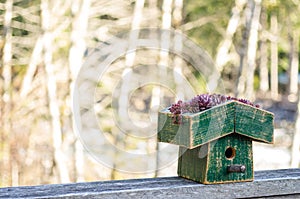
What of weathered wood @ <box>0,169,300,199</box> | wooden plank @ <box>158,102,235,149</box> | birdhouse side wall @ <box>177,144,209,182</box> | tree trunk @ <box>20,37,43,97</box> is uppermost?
tree trunk @ <box>20,37,43,97</box>

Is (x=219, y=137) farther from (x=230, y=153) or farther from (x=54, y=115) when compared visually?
(x=54, y=115)

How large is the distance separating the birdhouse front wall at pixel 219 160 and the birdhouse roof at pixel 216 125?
0.11 feet

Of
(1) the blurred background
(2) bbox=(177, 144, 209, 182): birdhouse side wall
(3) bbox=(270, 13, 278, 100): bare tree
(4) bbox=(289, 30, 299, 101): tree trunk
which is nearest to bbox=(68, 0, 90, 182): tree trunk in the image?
(1) the blurred background

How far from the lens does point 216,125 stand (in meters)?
1.56

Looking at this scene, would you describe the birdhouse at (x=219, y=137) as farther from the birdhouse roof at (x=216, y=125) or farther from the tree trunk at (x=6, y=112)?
the tree trunk at (x=6, y=112)

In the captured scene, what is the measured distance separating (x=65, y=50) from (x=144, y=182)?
3727mm

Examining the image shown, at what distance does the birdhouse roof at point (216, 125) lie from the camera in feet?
5.00

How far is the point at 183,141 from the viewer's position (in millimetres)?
1547

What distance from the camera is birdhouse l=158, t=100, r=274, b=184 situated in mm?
1539

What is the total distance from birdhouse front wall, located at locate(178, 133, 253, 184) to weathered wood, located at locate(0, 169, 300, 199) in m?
0.02

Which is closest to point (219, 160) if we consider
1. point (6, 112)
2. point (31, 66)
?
point (6, 112)

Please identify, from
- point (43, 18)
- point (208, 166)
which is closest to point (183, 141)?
point (208, 166)

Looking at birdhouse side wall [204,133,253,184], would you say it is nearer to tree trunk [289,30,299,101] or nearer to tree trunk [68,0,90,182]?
tree trunk [68,0,90,182]

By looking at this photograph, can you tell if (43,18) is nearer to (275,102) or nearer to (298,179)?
(298,179)
